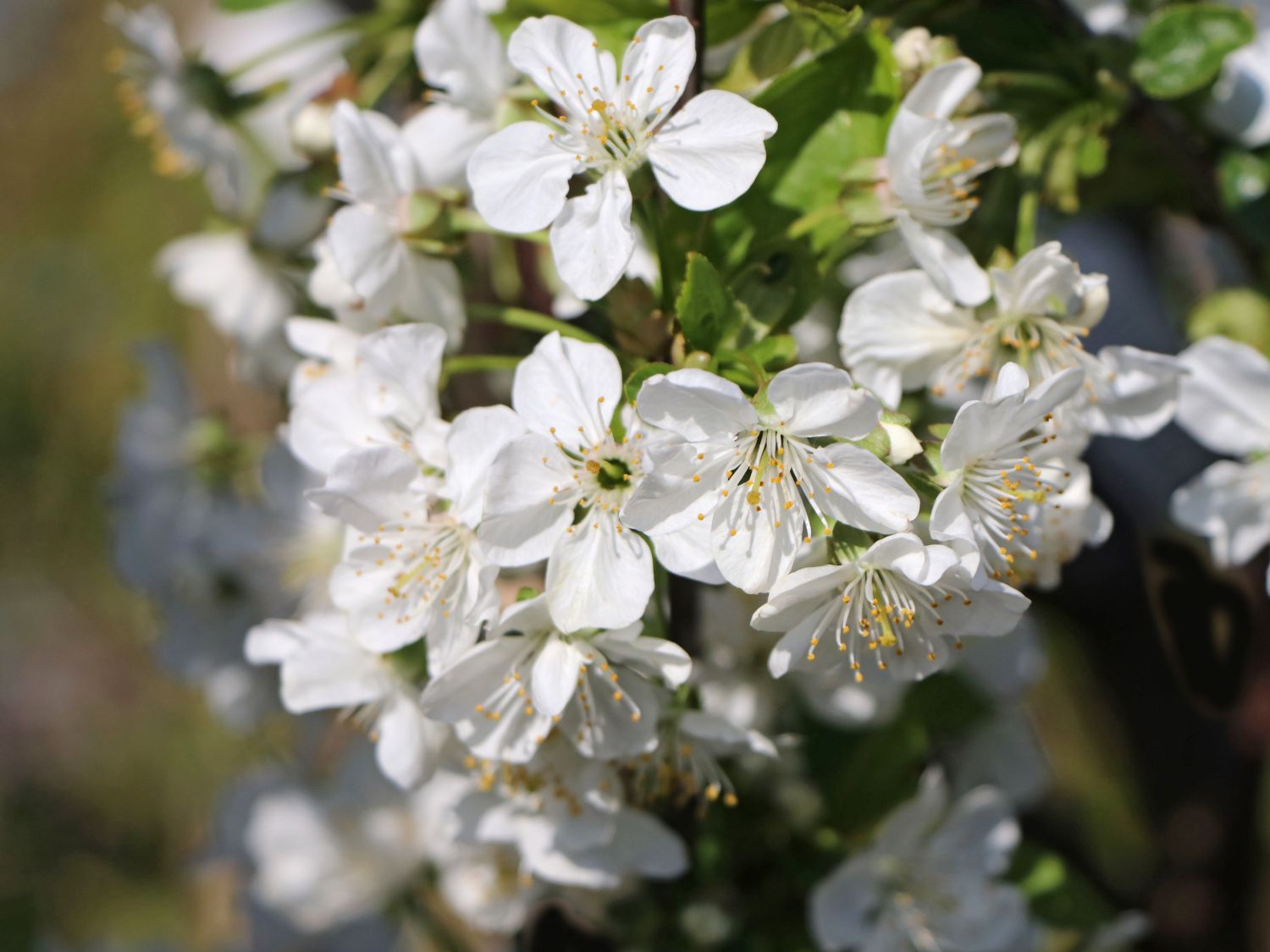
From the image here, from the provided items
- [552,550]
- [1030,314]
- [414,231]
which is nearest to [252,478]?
[414,231]

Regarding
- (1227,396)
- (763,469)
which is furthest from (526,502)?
(1227,396)

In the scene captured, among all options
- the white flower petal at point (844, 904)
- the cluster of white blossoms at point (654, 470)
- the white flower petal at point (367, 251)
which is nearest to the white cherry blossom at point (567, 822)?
the cluster of white blossoms at point (654, 470)

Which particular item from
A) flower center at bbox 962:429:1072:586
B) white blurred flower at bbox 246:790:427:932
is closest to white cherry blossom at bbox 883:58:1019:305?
flower center at bbox 962:429:1072:586

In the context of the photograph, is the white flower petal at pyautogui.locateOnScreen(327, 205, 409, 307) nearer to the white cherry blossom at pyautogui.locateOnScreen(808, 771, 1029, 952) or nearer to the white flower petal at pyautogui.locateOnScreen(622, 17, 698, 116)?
the white flower petal at pyautogui.locateOnScreen(622, 17, 698, 116)

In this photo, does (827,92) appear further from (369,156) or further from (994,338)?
(369,156)

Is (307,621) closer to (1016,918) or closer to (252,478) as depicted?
(252,478)
